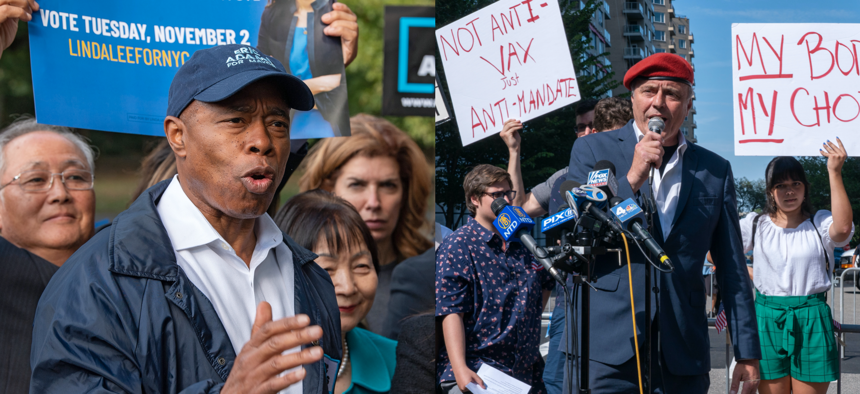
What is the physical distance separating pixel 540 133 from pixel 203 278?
271cm

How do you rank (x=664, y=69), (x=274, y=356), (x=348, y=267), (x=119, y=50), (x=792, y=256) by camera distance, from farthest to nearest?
(x=792, y=256)
(x=348, y=267)
(x=119, y=50)
(x=664, y=69)
(x=274, y=356)

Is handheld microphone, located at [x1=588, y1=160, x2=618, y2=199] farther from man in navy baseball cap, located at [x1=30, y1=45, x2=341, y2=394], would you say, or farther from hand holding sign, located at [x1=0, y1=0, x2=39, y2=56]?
hand holding sign, located at [x1=0, y1=0, x2=39, y2=56]

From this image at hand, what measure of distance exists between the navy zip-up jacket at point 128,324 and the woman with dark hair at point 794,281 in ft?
11.6

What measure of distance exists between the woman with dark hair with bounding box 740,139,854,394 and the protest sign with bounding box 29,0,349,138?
2.92 m

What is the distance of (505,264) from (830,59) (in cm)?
205

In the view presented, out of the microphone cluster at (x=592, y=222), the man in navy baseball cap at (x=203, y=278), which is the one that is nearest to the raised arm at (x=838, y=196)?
the microphone cluster at (x=592, y=222)

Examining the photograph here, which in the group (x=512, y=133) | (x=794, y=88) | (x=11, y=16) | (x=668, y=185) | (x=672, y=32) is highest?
(x=672, y=32)

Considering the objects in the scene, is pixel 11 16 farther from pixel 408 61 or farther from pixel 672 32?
pixel 672 32

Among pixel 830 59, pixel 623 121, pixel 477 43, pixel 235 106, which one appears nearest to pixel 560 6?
pixel 477 43

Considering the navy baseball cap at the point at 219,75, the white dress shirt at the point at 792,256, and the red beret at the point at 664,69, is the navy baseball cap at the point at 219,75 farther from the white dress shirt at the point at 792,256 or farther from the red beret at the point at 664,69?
the white dress shirt at the point at 792,256

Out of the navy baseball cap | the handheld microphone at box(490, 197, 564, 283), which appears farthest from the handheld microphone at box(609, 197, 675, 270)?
the navy baseball cap

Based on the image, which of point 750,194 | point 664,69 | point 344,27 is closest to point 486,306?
point 664,69

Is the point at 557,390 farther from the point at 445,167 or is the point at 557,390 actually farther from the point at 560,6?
the point at 560,6

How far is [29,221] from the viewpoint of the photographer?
3135 millimetres
